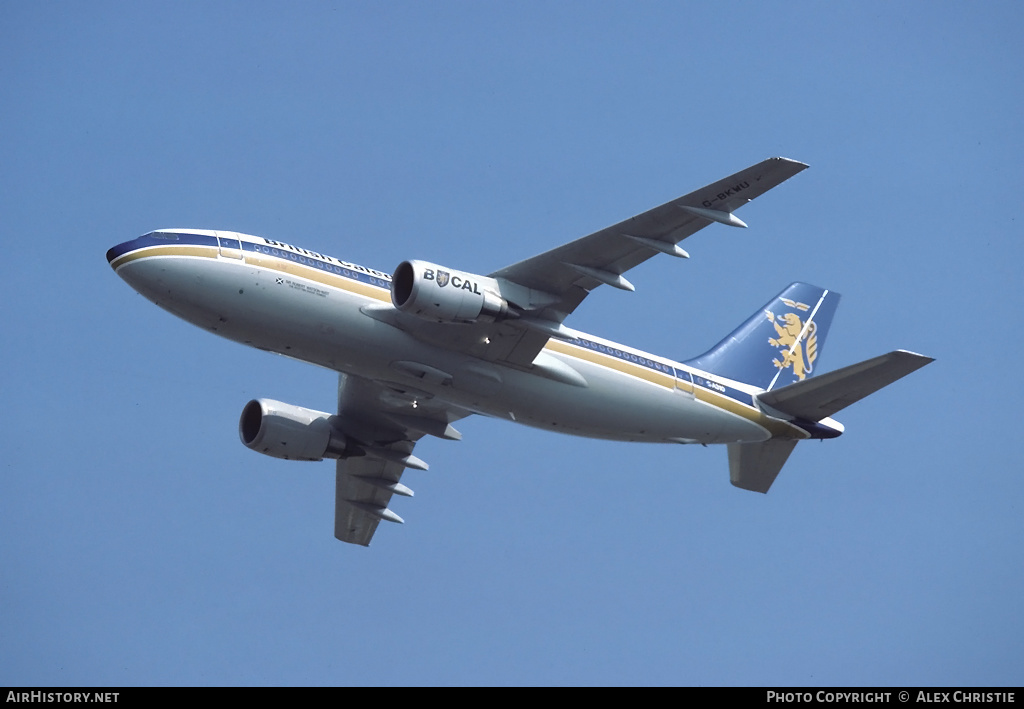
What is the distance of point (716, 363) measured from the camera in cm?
4306

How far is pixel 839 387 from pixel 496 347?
1071 centimetres

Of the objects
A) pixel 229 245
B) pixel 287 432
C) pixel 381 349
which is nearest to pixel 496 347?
pixel 381 349

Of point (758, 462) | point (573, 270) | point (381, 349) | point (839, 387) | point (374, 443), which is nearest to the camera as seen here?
point (381, 349)

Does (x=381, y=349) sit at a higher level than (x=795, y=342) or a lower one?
lower

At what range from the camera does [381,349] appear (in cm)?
3603

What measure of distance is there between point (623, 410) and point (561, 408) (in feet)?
6.60

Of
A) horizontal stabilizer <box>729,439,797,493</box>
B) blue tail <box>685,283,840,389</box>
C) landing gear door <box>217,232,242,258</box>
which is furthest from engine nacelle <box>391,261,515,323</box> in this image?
horizontal stabilizer <box>729,439,797,493</box>

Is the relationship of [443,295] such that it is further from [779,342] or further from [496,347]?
[779,342]

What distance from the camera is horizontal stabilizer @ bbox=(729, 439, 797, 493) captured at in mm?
42250

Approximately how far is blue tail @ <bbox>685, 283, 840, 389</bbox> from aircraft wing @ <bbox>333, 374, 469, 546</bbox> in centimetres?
893

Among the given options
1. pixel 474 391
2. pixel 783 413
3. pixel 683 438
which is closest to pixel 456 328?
pixel 474 391

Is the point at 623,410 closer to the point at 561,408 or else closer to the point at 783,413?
the point at 561,408

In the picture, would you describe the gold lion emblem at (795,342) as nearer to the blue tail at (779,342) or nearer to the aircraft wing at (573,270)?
the blue tail at (779,342)
